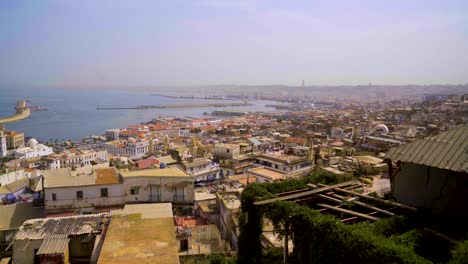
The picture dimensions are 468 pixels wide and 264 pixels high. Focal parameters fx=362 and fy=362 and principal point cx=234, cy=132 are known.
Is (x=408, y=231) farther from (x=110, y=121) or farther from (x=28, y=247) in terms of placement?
(x=110, y=121)

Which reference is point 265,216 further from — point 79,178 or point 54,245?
point 79,178

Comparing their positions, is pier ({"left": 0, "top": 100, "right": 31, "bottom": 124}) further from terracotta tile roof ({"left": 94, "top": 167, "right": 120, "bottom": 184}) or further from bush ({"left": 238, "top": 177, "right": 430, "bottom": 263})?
bush ({"left": 238, "top": 177, "right": 430, "bottom": 263})

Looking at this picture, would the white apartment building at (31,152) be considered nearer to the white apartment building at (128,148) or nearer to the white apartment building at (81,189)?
the white apartment building at (128,148)

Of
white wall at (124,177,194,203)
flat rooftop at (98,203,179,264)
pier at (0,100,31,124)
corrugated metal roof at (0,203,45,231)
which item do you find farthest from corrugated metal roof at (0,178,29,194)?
pier at (0,100,31,124)

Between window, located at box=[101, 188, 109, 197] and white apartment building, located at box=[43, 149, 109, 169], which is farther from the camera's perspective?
white apartment building, located at box=[43, 149, 109, 169]

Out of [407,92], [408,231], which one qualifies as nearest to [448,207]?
[408,231]

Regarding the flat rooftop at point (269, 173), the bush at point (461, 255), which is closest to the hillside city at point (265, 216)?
the bush at point (461, 255)

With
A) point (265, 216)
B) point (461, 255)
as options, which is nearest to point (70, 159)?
point (265, 216)
